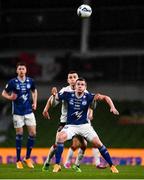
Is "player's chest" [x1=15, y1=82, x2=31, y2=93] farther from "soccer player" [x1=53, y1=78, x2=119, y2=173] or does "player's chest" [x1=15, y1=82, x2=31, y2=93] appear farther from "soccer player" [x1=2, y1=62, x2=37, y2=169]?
"soccer player" [x1=53, y1=78, x2=119, y2=173]

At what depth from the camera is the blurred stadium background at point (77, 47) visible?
36.8 m

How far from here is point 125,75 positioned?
3675cm

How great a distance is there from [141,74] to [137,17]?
3.25 meters

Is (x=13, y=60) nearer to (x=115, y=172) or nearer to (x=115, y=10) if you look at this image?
(x=115, y=10)

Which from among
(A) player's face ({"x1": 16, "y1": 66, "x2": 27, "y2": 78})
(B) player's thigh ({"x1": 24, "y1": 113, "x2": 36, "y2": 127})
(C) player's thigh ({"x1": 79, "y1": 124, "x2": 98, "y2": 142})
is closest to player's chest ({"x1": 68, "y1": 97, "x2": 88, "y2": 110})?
(C) player's thigh ({"x1": 79, "y1": 124, "x2": 98, "y2": 142})

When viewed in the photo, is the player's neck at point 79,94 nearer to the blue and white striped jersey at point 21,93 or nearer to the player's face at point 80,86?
the player's face at point 80,86

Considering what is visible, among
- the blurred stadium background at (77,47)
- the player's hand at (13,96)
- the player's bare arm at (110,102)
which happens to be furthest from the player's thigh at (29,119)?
the blurred stadium background at (77,47)

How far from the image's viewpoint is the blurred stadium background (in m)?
36.8

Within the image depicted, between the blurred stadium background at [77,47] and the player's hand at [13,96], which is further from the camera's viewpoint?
the blurred stadium background at [77,47]

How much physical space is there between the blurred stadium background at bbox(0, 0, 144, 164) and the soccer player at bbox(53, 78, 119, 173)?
1818 centimetres

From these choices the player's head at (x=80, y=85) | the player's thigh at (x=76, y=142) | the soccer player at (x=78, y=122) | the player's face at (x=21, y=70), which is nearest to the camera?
the player's head at (x=80, y=85)

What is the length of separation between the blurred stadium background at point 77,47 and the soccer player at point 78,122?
59.6 ft

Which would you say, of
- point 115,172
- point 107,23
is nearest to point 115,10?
point 107,23

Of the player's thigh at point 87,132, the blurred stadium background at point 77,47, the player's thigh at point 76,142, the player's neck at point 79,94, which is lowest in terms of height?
the player's thigh at point 76,142
